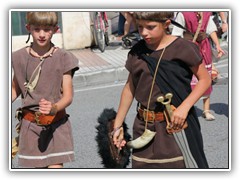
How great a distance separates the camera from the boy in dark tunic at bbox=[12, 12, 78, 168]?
12.2 feet

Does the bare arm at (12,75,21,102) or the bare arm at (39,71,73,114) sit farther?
the bare arm at (12,75,21,102)

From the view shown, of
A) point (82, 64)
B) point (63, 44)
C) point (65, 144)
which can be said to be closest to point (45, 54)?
point (65, 144)

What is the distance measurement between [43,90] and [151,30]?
894 millimetres

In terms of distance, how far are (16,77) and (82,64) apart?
574 centimetres

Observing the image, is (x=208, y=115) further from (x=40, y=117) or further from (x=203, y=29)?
(x=40, y=117)

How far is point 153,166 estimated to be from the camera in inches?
141

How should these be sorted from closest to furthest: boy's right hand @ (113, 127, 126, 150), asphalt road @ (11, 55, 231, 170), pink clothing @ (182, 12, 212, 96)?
boy's right hand @ (113, 127, 126, 150), asphalt road @ (11, 55, 231, 170), pink clothing @ (182, 12, 212, 96)

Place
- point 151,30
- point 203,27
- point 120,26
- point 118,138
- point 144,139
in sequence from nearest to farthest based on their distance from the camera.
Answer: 1. point 151,30
2. point 144,139
3. point 118,138
4. point 203,27
5. point 120,26

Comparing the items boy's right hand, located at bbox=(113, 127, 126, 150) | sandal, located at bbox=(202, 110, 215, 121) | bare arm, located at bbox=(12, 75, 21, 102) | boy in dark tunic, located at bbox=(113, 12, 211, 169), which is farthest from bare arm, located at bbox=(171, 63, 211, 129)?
sandal, located at bbox=(202, 110, 215, 121)

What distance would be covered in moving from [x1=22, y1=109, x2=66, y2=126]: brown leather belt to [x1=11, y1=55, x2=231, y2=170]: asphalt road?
59 centimetres

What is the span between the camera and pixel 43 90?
376cm

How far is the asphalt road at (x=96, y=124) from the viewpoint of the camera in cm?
527

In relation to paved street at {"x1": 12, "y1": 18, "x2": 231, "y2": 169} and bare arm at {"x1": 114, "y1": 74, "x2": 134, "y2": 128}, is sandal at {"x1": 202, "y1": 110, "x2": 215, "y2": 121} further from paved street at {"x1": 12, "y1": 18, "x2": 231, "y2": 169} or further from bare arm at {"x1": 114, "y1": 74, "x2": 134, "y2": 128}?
bare arm at {"x1": 114, "y1": 74, "x2": 134, "y2": 128}

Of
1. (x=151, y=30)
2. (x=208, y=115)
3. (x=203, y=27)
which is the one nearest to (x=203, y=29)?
(x=203, y=27)
